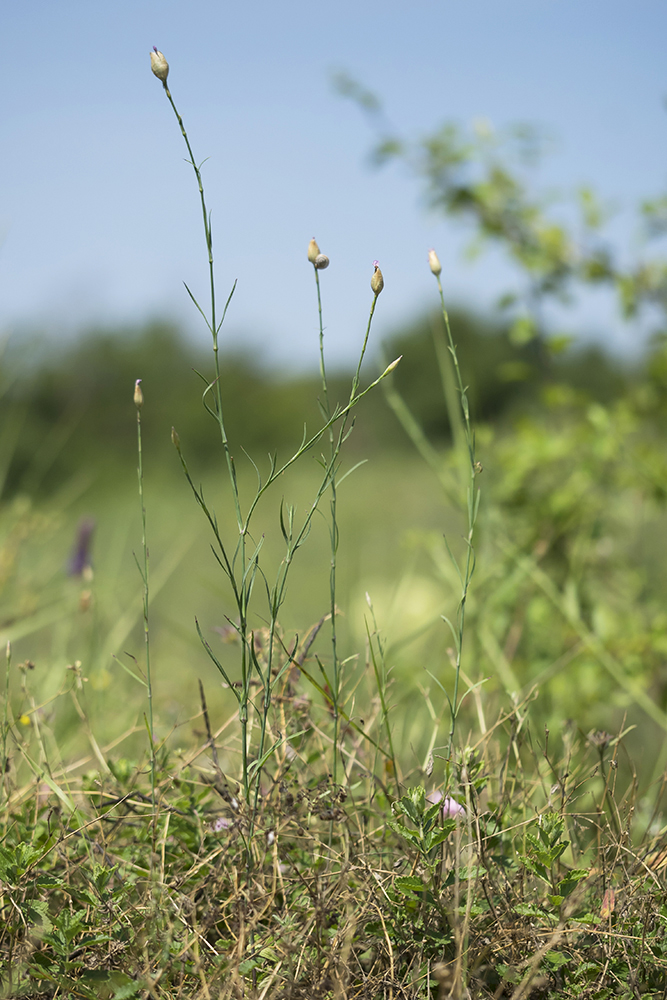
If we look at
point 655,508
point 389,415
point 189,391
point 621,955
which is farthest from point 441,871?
point 389,415

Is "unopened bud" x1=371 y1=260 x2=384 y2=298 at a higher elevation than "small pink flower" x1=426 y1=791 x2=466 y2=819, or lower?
higher

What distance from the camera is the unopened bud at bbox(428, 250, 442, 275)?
77 cm

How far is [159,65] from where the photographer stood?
0.65 metres

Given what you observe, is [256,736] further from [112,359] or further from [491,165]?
[112,359]

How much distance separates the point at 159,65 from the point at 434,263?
0.28 metres

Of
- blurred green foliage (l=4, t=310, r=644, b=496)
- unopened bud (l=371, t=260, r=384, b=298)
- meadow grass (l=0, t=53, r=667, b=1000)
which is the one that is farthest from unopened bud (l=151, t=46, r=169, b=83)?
blurred green foliage (l=4, t=310, r=644, b=496)

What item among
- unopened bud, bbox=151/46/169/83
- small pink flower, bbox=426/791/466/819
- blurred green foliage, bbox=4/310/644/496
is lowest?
blurred green foliage, bbox=4/310/644/496

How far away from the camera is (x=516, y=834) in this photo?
0.87 meters

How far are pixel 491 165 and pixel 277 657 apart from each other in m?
1.60

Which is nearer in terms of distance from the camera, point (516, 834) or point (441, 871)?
point (441, 871)

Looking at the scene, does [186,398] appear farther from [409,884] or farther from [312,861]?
[409,884]

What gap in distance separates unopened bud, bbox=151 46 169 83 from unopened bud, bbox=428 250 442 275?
10.4 inches

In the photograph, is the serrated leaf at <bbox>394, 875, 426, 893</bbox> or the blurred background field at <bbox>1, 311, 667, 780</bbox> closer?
the serrated leaf at <bbox>394, 875, 426, 893</bbox>

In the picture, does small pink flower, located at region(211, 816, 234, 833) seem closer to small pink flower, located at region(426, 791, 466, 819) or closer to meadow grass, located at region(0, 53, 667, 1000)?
meadow grass, located at region(0, 53, 667, 1000)
